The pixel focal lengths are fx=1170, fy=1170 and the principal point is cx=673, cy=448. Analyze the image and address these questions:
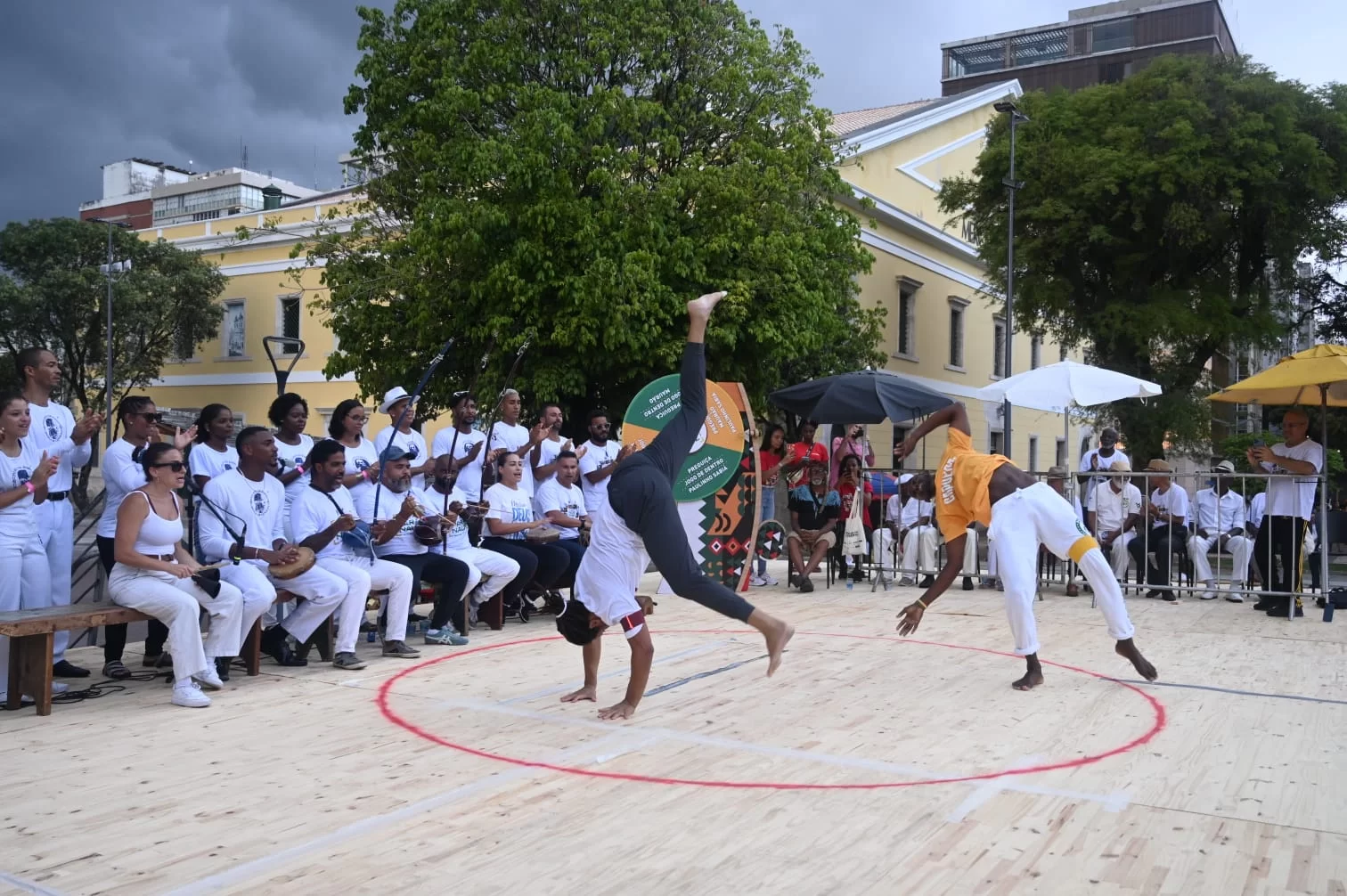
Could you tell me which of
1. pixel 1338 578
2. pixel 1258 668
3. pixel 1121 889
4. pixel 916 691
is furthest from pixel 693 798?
pixel 1338 578

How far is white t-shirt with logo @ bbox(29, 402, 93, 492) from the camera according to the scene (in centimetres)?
739

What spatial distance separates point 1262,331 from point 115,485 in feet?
88.2

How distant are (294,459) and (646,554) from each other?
136 inches

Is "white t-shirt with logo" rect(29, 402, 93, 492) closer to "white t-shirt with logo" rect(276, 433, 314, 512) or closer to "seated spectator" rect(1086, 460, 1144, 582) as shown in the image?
"white t-shirt with logo" rect(276, 433, 314, 512)

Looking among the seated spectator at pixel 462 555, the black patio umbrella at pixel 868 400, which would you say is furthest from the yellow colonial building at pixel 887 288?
the seated spectator at pixel 462 555

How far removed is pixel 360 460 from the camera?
29.8ft

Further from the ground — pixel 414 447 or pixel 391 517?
pixel 414 447

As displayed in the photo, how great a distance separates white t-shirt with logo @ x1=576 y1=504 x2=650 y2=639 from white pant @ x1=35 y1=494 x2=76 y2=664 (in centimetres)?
347

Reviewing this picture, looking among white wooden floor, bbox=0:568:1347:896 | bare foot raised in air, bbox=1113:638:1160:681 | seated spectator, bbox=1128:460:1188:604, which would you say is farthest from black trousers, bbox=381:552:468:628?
seated spectator, bbox=1128:460:1188:604

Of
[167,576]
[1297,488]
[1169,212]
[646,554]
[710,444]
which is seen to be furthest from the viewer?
[1169,212]

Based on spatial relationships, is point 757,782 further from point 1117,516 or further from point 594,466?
point 1117,516

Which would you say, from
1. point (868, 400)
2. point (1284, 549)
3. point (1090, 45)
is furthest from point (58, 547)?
point (1090, 45)

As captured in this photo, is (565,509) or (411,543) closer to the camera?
(411,543)

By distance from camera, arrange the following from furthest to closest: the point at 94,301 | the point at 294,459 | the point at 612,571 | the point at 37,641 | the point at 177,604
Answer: the point at 94,301 → the point at 294,459 → the point at 177,604 → the point at 37,641 → the point at 612,571
